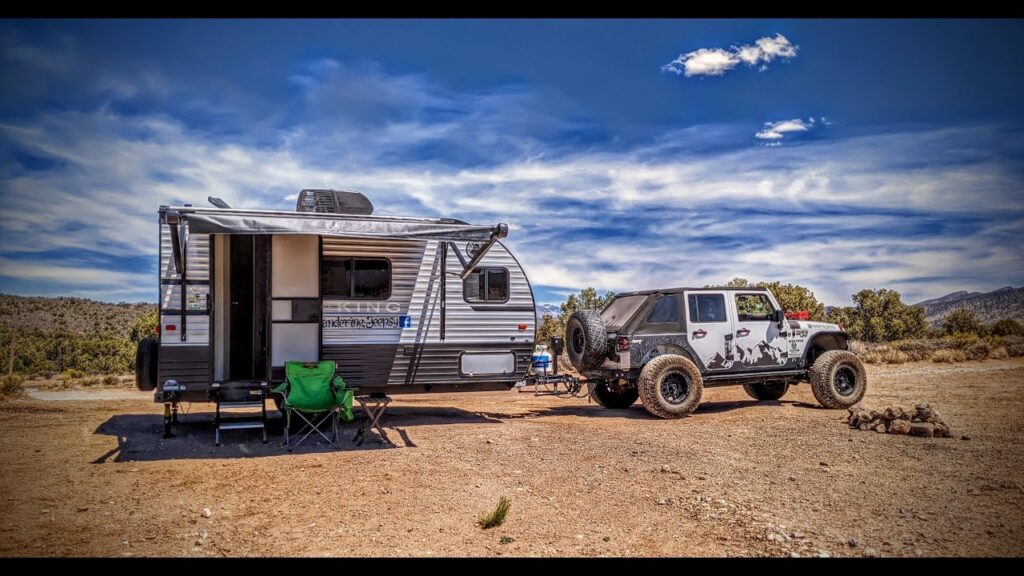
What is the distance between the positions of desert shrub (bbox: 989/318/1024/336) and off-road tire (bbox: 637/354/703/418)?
1867 cm

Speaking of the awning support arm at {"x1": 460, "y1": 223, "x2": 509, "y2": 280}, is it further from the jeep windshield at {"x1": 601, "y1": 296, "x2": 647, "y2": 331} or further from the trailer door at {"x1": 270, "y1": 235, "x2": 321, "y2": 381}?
the jeep windshield at {"x1": 601, "y1": 296, "x2": 647, "y2": 331}

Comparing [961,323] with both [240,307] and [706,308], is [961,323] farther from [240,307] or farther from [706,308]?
[240,307]

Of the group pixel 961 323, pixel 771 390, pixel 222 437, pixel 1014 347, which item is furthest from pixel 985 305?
pixel 222 437

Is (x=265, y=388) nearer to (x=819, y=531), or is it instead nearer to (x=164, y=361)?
(x=164, y=361)

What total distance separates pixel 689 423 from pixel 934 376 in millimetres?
7934

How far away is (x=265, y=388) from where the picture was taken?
8.52 meters

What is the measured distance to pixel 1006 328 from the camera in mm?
23375

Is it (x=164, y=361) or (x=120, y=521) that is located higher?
(x=164, y=361)

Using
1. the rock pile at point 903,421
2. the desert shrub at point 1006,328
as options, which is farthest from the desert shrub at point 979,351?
the rock pile at point 903,421
